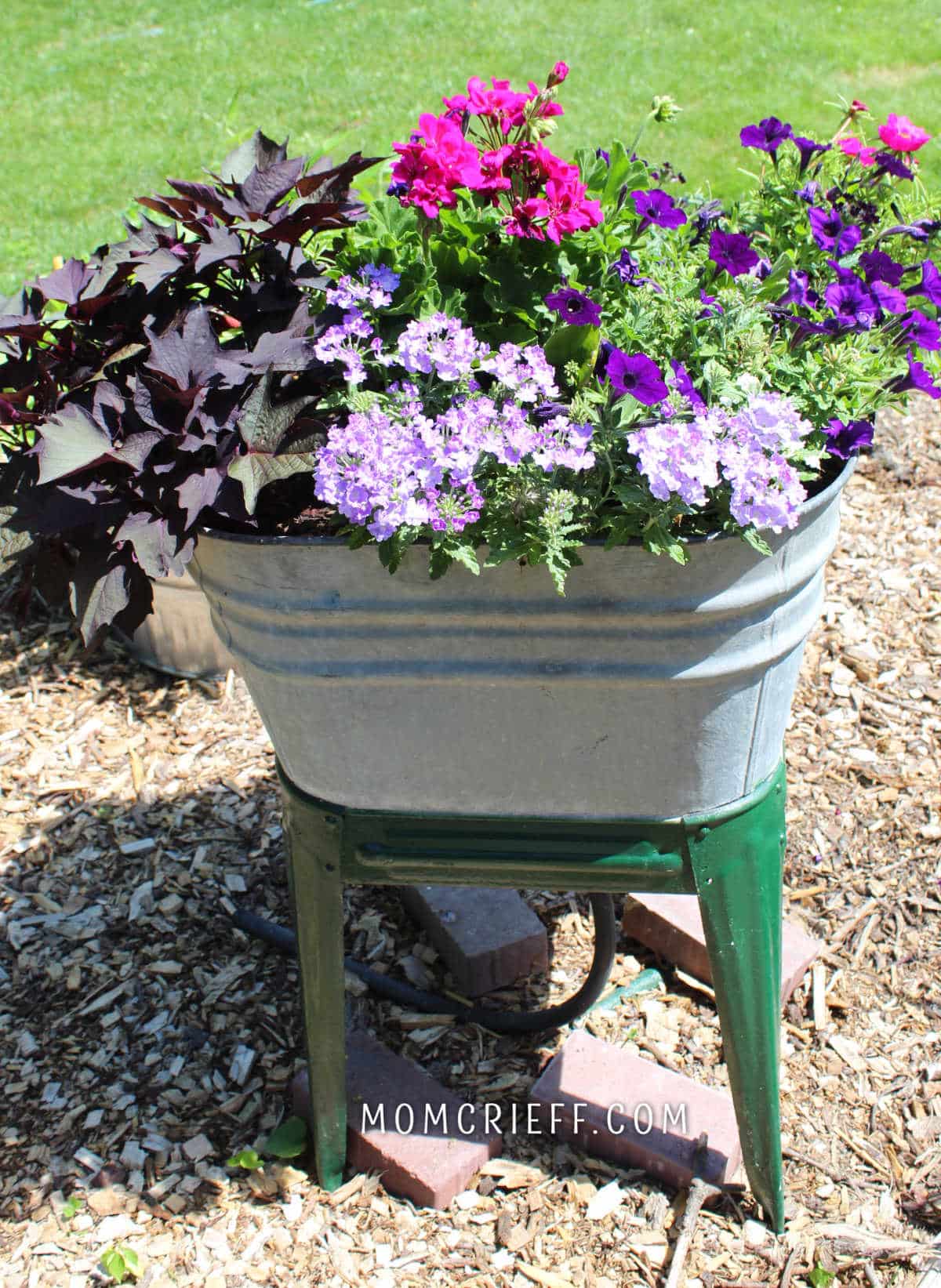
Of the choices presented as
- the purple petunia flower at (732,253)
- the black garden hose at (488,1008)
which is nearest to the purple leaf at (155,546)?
the purple petunia flower at (732,253)

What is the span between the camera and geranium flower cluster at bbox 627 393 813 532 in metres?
1.10

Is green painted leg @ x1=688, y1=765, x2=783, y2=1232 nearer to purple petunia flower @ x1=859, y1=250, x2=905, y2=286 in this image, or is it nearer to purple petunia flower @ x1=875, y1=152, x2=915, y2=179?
purple petunia flower @ x1=859, y1=250, x2=905, y2=286

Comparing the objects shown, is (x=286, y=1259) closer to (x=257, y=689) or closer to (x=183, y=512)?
(x=257, y=689)

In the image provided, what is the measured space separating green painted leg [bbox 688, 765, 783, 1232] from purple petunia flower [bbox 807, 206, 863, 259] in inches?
24.3

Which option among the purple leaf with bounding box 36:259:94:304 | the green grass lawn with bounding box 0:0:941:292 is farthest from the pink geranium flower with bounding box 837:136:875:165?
the green grass lawn with bounding box 0:0:941:292

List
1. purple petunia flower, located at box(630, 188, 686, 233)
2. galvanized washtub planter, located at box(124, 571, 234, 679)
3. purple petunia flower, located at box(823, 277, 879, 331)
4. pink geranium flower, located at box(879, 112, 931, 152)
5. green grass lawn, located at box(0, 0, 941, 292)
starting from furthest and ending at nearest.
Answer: green grass lawn, located at box(0, 0, 941, 292) < galvanized washtub planter, located at box(124, 571, 234, 679) < pink geranium flower, located at box(879, 112, 931, 152) < purple petunia flower, located at box(630, 188, 686, 233) < purple petunia flower, located at box(823, 277, 879, 331)

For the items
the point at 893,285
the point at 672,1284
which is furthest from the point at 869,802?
the point at 893,285

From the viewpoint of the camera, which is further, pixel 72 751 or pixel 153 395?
pixel 72 751

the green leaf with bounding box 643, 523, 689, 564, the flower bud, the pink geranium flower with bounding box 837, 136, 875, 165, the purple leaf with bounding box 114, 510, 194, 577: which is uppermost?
the flower bud

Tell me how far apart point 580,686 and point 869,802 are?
131 centimetres

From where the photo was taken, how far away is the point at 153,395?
126cm

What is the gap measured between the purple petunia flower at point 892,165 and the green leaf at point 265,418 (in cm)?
88

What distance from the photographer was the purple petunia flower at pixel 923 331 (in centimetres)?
136

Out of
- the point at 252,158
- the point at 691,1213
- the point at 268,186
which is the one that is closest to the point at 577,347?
the point at 268,186
